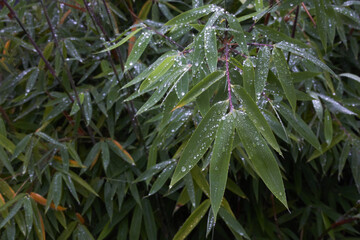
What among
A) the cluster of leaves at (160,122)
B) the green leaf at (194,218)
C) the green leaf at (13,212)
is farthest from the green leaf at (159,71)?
the green leaf at (13,212)

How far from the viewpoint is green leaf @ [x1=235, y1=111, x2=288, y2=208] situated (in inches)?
25.2

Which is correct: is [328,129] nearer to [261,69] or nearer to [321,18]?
[321,18]

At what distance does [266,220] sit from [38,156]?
87 centimetres

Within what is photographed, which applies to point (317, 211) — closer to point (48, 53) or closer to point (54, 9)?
point (48, 53)

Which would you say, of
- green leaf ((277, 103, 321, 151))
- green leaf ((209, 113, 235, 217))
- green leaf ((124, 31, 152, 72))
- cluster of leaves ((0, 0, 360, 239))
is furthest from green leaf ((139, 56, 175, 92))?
green leaf ((277, 103, 321, 151))

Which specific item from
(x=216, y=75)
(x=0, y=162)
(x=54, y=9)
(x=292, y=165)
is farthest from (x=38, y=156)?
(x=292, y=165)

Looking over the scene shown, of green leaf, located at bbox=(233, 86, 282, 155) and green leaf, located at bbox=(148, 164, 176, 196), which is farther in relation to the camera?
green leaf, located at bbox=(148, 164, 176, 196)

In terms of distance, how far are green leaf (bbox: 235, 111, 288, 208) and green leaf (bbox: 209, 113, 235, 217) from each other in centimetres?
2

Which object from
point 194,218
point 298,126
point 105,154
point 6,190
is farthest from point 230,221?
point 6,190

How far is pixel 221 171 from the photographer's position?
0.65 m

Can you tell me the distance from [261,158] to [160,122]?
0.54m

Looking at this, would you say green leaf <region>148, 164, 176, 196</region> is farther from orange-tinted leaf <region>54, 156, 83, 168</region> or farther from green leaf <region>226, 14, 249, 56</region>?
green leaf <region>226, 14, 249, 56</region>

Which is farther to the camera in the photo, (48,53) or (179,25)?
(48,53)

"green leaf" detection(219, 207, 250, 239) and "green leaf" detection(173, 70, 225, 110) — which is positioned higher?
"green leaf" detection(173, 70, 225, 110)
